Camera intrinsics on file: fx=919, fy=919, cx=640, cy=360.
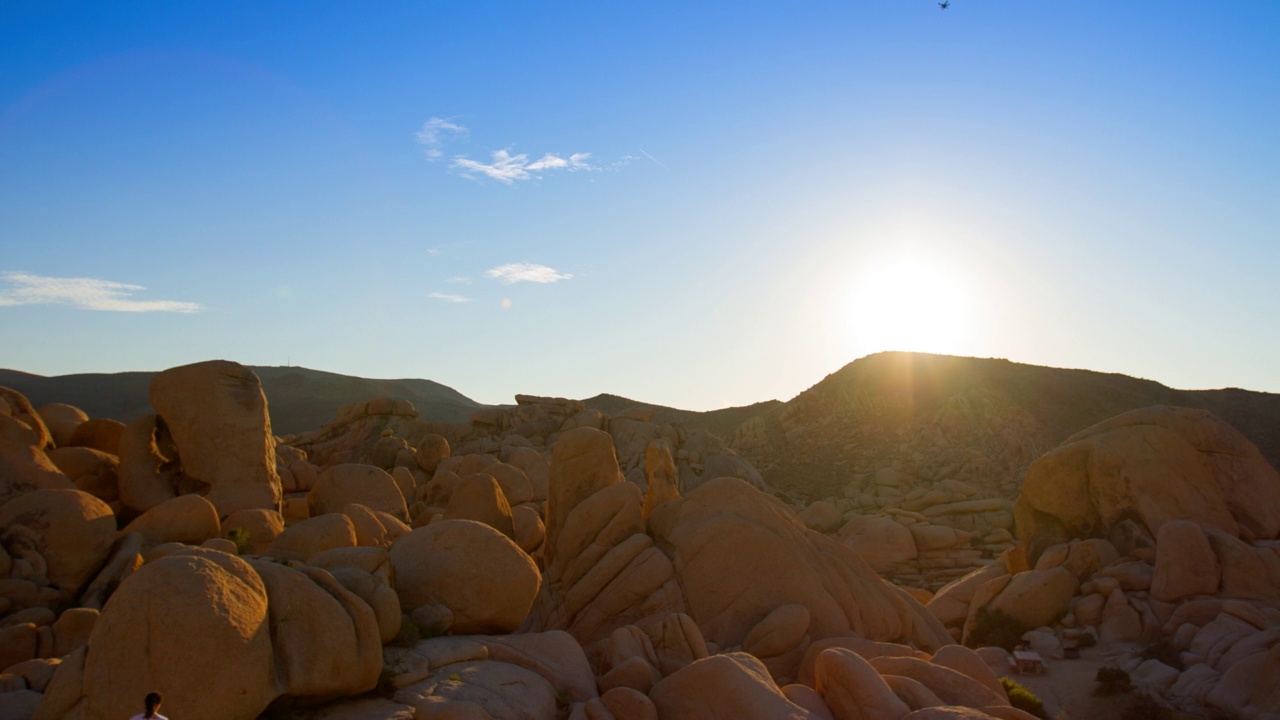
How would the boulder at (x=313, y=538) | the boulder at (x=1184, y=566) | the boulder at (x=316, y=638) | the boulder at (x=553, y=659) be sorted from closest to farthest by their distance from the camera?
the boulder at (x=316, y=638) < the boulder at (x=553, y=659) < the boulder at (x=313, y=538) < the boulder at (x=1184, y=566)

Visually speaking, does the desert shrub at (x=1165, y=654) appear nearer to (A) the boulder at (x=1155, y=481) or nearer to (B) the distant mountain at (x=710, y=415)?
(A) the boulder at (x=1155, y=481)

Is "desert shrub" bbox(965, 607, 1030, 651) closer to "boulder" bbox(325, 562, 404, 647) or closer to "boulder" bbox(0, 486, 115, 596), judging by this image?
"boulder" bbox(325, 562, 404, 647)

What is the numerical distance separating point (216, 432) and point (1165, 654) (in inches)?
806

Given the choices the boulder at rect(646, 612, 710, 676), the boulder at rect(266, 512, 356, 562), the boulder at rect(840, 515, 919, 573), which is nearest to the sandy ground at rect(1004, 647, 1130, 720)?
the boulder at rect(646, 612, 710, 676)

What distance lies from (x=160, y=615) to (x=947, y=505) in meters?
34.4

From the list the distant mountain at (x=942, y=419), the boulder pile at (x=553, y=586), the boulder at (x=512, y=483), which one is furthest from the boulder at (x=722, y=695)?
the distant mountain at (x=942, y=419)

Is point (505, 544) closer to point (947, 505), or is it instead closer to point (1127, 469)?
point (1127, 469)

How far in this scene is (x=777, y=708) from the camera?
35.3ft

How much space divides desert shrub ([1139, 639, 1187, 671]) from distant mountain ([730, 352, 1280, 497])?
80.7 feet

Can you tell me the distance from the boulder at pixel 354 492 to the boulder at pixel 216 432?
3.49 ft

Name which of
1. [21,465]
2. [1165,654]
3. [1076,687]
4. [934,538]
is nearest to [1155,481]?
[1165,654]

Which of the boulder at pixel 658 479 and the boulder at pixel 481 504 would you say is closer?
the boulder at pixel 481 504

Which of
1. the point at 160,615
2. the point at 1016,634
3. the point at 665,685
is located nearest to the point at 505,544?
the point at 665,685

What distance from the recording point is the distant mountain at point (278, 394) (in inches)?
3597
